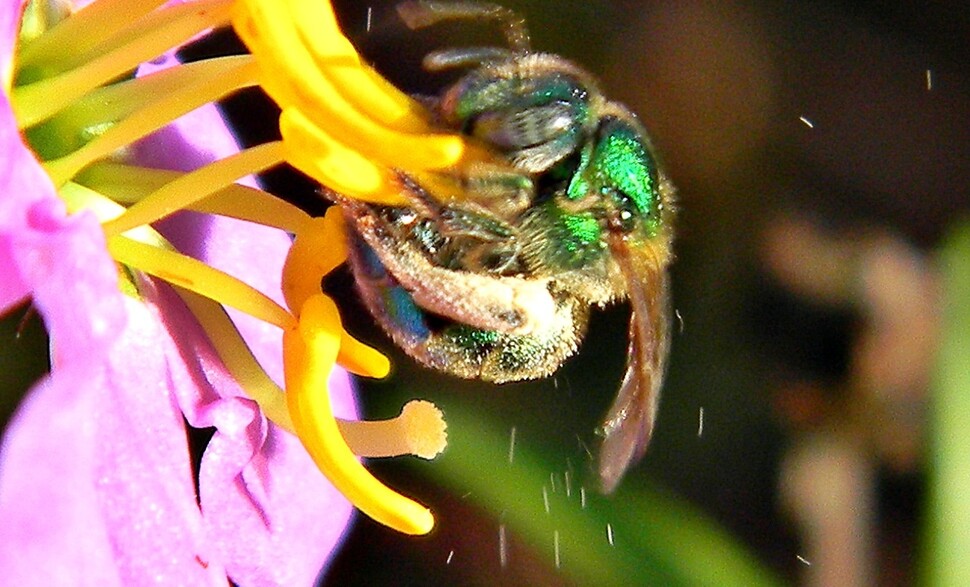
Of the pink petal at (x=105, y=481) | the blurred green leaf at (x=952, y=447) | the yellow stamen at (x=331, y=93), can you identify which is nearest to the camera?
the pink petal at (x=105, y=481)

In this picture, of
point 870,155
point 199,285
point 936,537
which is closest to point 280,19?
point 199,285

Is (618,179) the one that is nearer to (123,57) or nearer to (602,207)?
(602,207)

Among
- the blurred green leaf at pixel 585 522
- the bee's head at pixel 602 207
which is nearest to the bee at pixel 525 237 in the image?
the bee's head at pixel 602 207

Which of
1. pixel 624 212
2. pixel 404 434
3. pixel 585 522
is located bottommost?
pixel 585 522

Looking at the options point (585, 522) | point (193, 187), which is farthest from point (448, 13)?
point (585, 522)

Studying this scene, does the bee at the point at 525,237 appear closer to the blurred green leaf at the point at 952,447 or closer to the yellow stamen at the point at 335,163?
the yellow stamen at the point at 335,163
